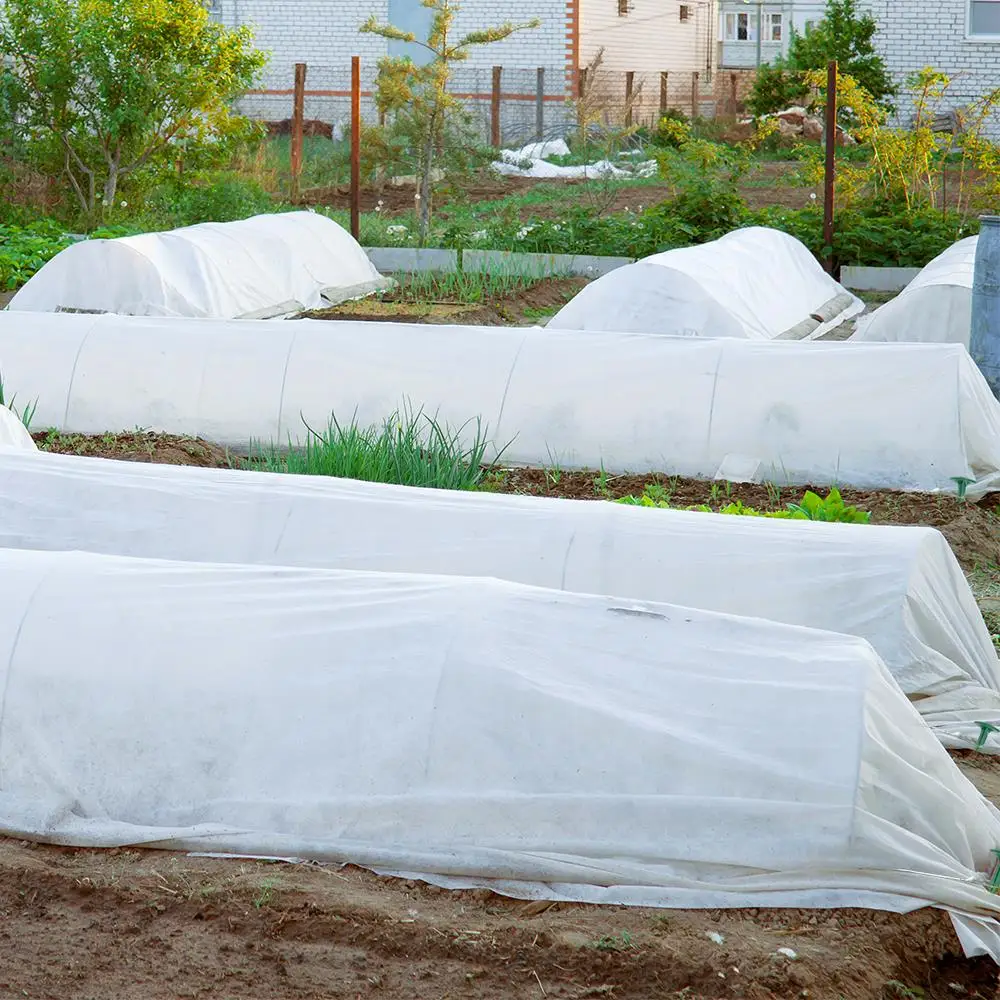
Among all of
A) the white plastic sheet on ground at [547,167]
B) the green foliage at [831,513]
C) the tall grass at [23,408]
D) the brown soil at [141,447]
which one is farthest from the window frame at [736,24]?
the green foliage at [831,513]

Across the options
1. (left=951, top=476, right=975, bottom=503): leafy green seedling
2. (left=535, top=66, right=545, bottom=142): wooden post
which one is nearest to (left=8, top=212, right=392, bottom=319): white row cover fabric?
(left=951, top=476, right=975, bottom=503): leafy green seedling

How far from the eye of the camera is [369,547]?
414 cm

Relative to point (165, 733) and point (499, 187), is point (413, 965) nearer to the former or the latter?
point (165, 733)

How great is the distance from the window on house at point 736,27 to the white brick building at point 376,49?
993 cm

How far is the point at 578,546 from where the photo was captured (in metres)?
4.03

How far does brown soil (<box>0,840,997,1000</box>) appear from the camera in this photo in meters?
2.48

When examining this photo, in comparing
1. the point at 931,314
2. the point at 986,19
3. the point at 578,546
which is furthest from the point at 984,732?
the point at 986,19

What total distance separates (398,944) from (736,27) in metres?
30.4

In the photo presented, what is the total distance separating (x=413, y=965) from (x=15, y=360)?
5.16 m

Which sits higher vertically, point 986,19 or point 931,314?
point 986,19

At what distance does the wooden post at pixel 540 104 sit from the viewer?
2083 cm

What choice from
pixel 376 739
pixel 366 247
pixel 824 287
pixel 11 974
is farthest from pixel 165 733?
pixel 366 247

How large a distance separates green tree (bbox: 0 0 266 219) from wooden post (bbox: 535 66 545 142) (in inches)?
340

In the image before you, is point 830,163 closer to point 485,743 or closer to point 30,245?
point 30,245
